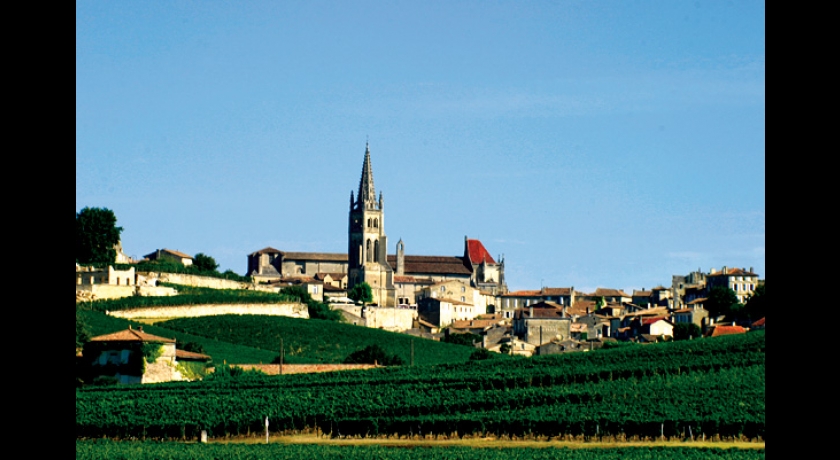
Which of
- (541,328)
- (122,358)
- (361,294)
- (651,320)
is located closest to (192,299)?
(122,358)

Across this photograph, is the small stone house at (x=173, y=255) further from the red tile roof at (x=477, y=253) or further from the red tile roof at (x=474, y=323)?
the red tile roof at (x=477, y=253)

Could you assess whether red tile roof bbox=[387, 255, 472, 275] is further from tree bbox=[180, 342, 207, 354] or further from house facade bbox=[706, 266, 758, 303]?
tree bbox=[180, 342, 207, 354]

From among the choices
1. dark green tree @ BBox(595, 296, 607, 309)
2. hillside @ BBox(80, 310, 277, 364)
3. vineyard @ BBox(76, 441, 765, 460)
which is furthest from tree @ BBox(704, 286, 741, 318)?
vineyard @ BBox(76, 441, 765, 460)

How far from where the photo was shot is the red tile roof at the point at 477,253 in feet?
554

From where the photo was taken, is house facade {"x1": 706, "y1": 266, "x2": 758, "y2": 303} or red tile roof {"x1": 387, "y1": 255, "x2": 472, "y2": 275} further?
red tile roof {"x1": 387, "y1": 255, "x2": 472, "y2": 275}

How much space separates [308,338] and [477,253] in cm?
9421

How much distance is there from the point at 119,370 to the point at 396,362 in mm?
18624

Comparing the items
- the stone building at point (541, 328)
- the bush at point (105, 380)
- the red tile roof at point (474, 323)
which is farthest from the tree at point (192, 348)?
the red tile roof at point (474, 323)

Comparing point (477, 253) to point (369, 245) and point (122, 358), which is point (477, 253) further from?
point (122, 358)

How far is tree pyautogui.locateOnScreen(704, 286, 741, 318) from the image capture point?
4274 inches

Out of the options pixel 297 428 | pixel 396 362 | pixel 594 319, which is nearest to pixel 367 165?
pixel 594 319
